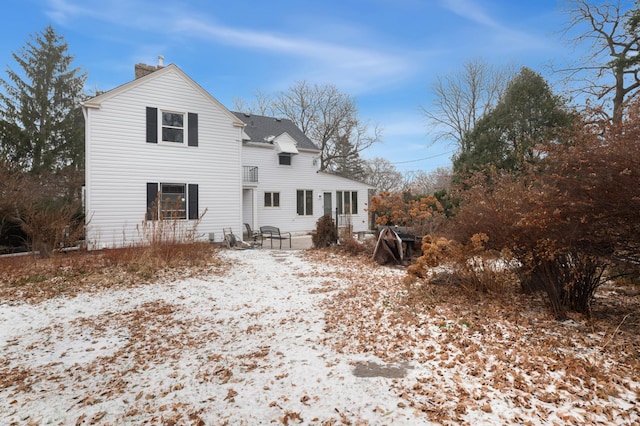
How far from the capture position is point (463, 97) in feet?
82.1

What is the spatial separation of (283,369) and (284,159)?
1553cm

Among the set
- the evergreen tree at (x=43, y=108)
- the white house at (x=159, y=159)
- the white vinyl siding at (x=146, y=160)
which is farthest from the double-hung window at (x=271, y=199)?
the evergreen tree at (x=43, y=108)

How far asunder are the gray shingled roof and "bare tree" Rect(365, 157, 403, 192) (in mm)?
16131

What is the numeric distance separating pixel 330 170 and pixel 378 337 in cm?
2683

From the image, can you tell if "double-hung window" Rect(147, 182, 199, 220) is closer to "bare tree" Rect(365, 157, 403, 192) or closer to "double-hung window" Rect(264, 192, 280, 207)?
"double-hung window" Rect(264, 192, 280, 207)

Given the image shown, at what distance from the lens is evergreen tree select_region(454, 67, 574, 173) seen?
14.0 meters

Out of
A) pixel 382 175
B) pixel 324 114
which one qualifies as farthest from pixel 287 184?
pixel 382 175

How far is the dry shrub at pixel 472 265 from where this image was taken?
15.6 ft

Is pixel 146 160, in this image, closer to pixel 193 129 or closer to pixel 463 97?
pixel 193 129

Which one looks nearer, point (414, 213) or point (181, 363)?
point (181, 363)

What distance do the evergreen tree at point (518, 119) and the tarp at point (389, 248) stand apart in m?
7.25

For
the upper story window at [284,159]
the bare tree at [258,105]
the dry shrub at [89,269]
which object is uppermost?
the bare tree at [258,105]

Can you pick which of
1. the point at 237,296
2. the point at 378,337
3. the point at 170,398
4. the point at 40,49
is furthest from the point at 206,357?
the point at 40,49

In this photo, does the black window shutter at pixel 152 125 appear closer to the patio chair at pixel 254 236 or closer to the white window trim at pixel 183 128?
the white window trim at pixel 183 128
